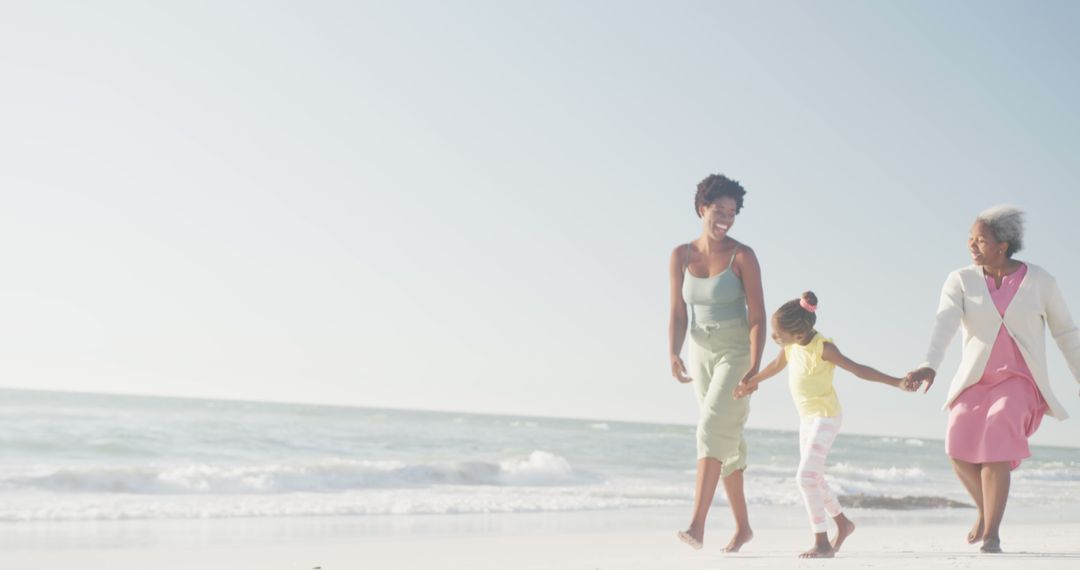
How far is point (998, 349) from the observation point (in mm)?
4406

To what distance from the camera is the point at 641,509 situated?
10.3 m

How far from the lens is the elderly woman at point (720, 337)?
15.2ft

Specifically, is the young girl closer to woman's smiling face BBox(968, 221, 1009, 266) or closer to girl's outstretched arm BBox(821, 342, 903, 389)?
girl's outstretched arm BBox(821, 342, 903, 389)

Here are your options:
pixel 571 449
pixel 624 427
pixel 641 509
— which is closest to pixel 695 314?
pixel 641 509

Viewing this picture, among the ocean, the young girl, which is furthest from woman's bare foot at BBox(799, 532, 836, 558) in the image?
the ocean

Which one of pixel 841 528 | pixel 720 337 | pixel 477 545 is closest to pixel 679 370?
pixel 720 337

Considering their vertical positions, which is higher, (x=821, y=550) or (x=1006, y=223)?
(x=1006, y=223)

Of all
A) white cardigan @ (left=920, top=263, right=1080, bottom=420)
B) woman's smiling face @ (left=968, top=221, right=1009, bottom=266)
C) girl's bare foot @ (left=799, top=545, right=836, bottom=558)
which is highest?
woman's smiling face @ (left=968, top=221, right=1009, bottom=266)

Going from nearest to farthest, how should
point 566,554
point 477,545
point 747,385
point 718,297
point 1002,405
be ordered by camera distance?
1. point 1002,405
2. point 747,385
3. point 718,297
4. point 566,554
5. point 477,545

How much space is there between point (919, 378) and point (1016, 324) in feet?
1.78

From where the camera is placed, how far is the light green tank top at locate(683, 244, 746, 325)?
15.3 ft

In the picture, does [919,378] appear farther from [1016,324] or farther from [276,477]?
[276,477]

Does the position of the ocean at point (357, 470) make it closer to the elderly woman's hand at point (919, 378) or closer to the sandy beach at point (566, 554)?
the sandy beach at point (566, 554)

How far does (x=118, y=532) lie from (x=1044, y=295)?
6005 millimetres
